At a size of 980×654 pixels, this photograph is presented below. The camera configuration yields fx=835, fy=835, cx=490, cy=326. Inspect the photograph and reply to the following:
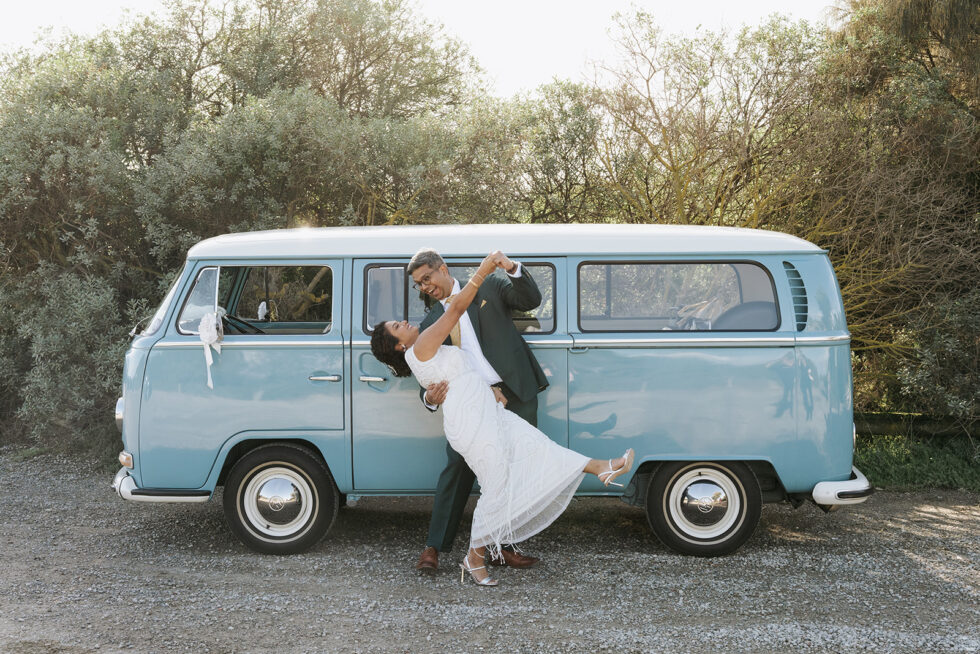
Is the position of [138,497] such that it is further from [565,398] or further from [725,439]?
[725,439]

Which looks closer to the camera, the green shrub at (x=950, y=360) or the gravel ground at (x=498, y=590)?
the gravel ground at (x=498, y=590)

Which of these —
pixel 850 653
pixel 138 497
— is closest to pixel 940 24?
pixel 850 653

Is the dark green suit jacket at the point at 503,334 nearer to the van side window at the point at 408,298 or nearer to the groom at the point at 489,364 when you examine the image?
the groom at the point at 489,364

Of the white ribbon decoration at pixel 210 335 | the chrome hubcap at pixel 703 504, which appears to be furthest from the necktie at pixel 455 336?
the chrome hubcap at pixel 703 504

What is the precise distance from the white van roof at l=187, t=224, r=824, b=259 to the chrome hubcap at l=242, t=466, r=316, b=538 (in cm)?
151

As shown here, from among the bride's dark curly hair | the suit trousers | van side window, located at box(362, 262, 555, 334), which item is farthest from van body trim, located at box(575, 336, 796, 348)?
the bride's dark curly hair

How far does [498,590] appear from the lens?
16.7 feet

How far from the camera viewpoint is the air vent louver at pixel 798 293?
18.3 feet

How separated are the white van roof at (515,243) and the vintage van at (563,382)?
0.6 inches

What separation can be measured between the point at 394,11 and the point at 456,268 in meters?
8.44

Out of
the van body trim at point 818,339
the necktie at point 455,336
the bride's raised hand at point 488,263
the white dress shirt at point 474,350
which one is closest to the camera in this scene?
the bride's raised hand at point 488,263

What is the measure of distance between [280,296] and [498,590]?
2601mm

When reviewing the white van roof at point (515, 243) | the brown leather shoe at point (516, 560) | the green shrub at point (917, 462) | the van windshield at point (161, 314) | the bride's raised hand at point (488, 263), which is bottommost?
the brown leather shoe at point (516, 560)

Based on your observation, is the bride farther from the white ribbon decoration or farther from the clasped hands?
the white ribbon decoration
